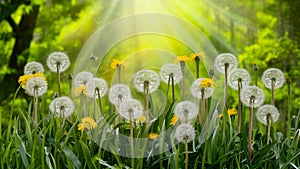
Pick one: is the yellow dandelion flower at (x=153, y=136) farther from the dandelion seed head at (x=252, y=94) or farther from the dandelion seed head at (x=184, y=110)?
the dandelion seed head at (x=252, y=94)

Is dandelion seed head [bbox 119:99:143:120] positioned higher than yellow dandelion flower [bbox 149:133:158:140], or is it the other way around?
dandelion seed head [bbox 119:99:143:120]

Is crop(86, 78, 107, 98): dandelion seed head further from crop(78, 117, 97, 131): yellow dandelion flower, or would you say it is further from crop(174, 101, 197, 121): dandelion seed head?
crop(174, 101, 197, 121): dandelion seed head

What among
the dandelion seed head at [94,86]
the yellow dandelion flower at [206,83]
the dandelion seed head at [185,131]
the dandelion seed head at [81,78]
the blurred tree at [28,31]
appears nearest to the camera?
the dandelion seed head at [185,131]

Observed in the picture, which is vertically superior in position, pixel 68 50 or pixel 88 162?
pixel 68 50

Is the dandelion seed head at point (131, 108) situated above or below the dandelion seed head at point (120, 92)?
below

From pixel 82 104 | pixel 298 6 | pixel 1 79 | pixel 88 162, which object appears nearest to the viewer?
pixel 88 162

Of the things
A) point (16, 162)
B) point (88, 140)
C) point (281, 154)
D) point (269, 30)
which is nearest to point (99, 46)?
point (88, 140)

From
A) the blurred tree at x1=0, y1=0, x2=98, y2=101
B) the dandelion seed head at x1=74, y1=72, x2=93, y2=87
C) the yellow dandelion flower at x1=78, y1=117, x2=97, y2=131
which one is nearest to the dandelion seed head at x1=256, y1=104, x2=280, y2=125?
the yellow dandelion flower at x1=78, y1=117, x2=97, y2=131

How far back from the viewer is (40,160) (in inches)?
43.6

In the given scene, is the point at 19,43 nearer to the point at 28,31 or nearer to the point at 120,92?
the point at 28,31

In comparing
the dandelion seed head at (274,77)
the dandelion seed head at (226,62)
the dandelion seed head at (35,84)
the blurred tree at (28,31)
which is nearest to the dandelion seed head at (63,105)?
the dandelion seed head at (35,84)

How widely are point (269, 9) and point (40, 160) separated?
5.78 metres

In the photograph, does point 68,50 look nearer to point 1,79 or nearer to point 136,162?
point 1,79

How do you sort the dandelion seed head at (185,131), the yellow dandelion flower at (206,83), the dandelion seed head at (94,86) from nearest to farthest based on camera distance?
the dandelion seed head at (185,131)
the yellow dandelion flower at (206,83)
the dandelion seed head at (94,86)
